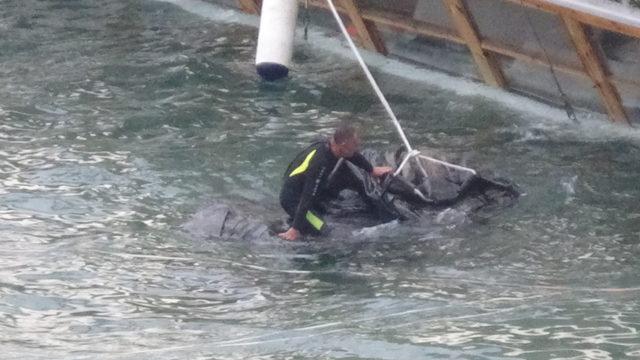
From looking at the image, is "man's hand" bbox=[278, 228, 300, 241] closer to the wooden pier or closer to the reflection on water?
the reflection on water

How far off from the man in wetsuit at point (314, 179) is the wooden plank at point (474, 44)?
3673 mm

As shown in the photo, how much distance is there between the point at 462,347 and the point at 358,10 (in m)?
7.82

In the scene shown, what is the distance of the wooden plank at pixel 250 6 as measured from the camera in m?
17.4

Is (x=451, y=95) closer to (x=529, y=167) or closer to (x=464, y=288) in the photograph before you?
(x=529, y=167)

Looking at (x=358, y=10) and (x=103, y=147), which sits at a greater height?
(x=358, y=10)

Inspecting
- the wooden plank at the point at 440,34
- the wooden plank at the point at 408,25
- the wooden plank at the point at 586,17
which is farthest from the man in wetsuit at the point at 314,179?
the wooden plank at the point at 408,25

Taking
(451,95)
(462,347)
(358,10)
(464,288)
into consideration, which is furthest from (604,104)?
(462,347)

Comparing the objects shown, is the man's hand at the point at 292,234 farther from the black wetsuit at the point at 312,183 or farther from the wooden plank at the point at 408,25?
the wooden plank at the point at 408,25

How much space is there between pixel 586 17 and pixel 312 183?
3268 mm

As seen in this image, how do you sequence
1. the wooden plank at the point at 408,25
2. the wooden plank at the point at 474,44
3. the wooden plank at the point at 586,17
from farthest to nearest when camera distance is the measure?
the wooden plank at the point at 408,25, the wooden plank at the point at 474,44, the wooden plank at the point at 586,17

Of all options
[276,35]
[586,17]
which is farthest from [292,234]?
[276,35]

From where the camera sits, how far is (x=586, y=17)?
11.4 metres

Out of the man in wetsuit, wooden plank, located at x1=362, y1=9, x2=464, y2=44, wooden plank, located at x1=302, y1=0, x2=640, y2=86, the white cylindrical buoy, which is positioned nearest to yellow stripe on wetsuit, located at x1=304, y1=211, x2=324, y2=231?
the man in wetsuit

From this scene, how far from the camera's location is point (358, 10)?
49.2 ft
